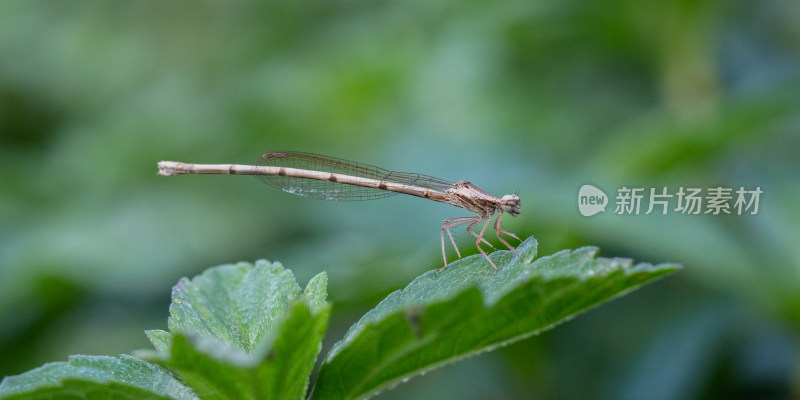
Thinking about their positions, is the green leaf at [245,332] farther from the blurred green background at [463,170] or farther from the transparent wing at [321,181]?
the transparent wing at [321,181]

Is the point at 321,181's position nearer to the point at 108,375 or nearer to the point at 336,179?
the point at 336,179

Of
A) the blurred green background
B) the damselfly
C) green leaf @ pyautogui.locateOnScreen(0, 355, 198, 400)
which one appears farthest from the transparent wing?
green leaf @ pyautogui.locateOnScreen(0, 355, 198, 400)

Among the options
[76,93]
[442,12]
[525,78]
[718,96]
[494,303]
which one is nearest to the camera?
[494,303]

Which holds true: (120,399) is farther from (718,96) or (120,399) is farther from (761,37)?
(761,37)

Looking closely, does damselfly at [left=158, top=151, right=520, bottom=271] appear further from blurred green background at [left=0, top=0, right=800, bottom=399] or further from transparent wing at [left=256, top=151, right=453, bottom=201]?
blurred green background at [left=0, top=0, right=800, bottom=399]

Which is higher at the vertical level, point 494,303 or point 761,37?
point 761,37

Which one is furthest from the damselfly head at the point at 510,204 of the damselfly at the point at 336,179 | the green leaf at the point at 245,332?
the green leaf at the point at 245,332

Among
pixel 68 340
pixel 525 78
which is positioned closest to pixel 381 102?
pixel 525 78
